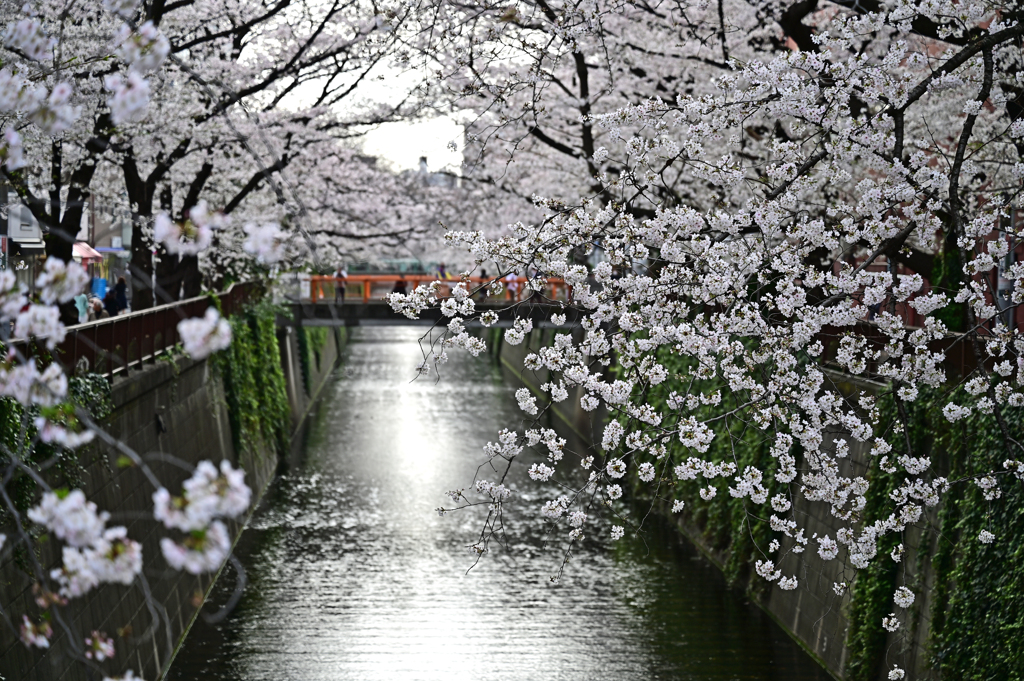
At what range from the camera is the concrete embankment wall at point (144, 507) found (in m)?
8.63

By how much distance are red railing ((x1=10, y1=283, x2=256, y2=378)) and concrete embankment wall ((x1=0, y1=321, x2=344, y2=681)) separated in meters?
0.26

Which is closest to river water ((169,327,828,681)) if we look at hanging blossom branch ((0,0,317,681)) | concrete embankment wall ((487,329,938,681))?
concrete embankment wall ((487,329,938,681))

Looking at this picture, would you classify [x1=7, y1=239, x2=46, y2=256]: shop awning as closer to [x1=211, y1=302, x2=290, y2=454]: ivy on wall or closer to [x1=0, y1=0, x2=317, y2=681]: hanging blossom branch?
[x1=211, y1=302, x2=290, y2=454]: ivy on wall

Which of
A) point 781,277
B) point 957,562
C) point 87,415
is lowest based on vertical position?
point 957,562

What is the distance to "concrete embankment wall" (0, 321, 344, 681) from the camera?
28.3ft

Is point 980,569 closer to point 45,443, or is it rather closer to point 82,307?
point 45,443

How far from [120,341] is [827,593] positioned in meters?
8.51

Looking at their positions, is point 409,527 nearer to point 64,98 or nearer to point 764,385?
point 764,385

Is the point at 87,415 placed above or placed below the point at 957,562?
above

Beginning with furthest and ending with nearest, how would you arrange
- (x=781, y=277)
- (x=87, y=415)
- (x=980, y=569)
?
(x=980, y=569), (x=781, y=277), (x=87, y=415)

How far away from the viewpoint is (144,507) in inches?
507

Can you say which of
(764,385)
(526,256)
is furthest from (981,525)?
(526,256)

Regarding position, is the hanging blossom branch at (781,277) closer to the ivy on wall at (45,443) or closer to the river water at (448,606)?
the ivy on wall at (45,443)

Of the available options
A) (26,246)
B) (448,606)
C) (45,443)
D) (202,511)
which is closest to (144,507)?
(448,606)
